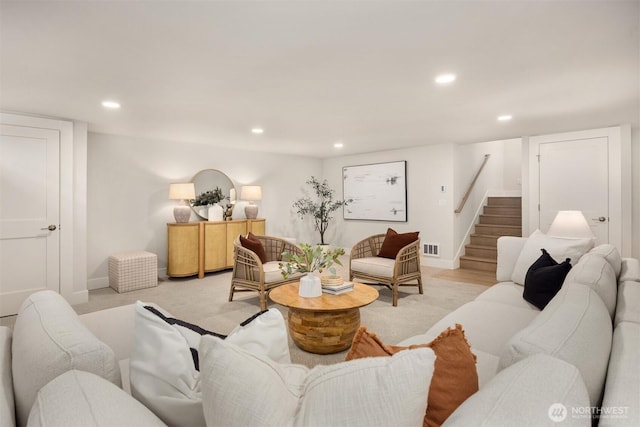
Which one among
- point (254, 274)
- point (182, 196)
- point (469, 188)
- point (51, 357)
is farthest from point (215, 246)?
point (469, 188)

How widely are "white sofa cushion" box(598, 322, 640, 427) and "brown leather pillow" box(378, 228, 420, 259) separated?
10.2 ft

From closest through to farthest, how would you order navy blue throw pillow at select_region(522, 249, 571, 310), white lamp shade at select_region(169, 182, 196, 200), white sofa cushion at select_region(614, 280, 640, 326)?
white sofa cushion at select_region(614, 280, 640, 326) → navy blue throw pillow at select_region(522, 249, 571, 310) → white lamp shade at select_region(169, 182, 196, 200)

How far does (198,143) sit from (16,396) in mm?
5176

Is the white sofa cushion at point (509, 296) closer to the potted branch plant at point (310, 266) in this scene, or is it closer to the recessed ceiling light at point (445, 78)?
the potted branch plant at point (310, 266)

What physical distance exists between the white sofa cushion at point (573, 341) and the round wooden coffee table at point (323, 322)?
1636 mm

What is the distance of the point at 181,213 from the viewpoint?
17.0 ft

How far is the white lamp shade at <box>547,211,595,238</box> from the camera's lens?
3951 mm

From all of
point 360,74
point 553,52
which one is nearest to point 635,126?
point 553,52

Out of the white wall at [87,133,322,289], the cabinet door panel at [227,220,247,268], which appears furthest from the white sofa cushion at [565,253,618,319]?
the white wall at [87,133,322,289]

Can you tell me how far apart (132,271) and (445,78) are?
4.42 m

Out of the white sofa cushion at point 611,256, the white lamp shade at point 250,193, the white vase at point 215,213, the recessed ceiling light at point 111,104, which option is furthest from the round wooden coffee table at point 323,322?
the white lamp shade at point 250,193

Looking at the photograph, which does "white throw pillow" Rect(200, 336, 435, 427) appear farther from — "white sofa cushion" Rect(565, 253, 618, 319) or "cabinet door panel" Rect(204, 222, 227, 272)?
"cabinet door panel" Rect(204, 222, 227, 272)

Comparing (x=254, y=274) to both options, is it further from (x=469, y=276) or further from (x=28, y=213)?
(x=469, y=276)

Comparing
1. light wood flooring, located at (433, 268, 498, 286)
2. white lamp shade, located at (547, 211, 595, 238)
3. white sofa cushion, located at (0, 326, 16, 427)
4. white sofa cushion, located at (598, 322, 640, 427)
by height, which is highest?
white lamp shade, located at (547, 211, 595, 238)
